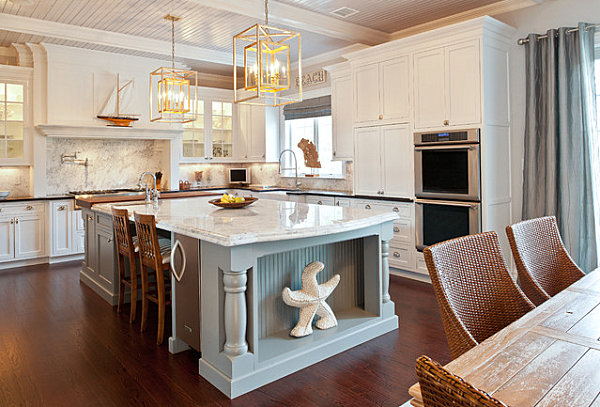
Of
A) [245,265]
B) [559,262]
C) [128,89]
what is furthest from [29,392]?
[128,89]

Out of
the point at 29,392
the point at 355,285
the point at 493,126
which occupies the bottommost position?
the point at 29,392

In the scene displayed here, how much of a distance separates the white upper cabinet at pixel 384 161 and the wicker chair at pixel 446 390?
4.26m

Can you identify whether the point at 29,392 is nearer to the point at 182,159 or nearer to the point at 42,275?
the point at 42,275

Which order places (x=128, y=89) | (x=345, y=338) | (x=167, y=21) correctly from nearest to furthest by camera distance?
(x=345, y=338), (x=167, y=21), (x=128, y=89)

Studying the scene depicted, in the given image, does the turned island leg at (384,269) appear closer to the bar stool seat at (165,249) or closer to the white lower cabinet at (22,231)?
the bar stool seat at (165,249)

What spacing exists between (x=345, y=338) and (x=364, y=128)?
117 inches

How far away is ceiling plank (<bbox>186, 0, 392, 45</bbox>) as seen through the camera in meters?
4.42

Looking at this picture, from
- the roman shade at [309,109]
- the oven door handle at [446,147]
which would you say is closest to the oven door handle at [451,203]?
the oven door handle at [446,147]

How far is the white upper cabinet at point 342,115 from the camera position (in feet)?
18.8

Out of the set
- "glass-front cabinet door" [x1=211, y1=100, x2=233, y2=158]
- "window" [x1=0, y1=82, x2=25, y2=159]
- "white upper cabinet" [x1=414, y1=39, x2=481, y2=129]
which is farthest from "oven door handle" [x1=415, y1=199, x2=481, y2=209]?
"window" [x1=0, y1=82, x2=25, y2=159]

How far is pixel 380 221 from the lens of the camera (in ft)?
10.1

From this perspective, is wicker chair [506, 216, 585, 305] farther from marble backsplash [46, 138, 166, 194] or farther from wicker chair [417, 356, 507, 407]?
marble backsplash [46, 138, 166, 194]

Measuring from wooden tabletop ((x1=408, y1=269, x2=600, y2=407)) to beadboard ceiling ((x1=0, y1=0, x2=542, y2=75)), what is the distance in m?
3.95

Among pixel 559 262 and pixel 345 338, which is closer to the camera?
pixel 559 262
